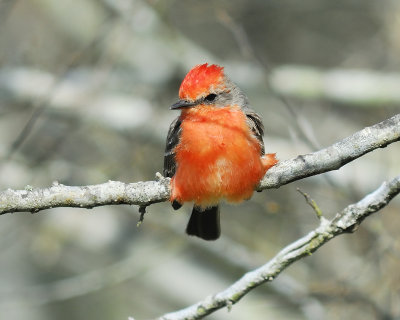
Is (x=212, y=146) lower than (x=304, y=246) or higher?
higher

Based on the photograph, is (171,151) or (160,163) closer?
(171,151)

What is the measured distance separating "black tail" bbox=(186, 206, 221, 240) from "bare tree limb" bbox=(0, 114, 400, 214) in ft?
5.25

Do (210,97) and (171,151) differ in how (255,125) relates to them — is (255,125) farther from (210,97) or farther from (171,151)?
(171,151)

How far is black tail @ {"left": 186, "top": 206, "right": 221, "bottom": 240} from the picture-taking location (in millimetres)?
6055

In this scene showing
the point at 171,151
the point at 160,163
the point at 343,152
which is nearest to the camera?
the point at 343,152

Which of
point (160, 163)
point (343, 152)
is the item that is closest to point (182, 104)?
point (343, 152)

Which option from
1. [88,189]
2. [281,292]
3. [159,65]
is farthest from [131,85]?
[88,189]

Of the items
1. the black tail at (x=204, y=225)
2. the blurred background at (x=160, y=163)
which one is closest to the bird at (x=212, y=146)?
the black tail at (x=204, y=225)

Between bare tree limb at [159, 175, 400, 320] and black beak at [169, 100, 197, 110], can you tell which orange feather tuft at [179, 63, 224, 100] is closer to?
black beak at [169, 100, 197, 110]

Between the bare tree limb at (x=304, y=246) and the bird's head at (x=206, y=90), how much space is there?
1.52m

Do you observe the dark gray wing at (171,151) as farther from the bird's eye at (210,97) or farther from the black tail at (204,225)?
the black tail at (204,225)

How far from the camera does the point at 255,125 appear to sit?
18.1 ft

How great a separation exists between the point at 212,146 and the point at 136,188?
886mm

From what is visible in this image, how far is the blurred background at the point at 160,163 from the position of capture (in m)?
7.91
